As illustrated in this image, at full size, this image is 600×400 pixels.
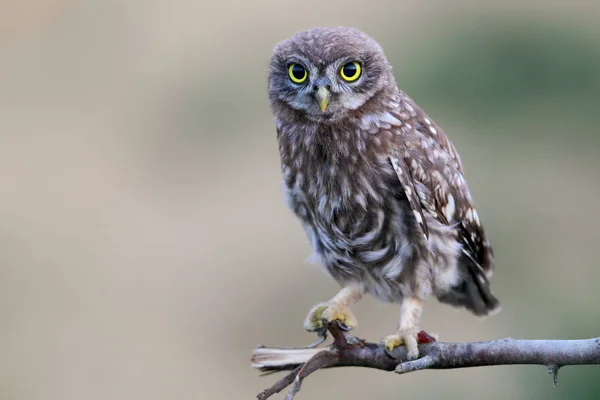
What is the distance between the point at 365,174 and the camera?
3098 mm

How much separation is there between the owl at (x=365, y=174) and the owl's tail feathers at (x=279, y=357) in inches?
12.9

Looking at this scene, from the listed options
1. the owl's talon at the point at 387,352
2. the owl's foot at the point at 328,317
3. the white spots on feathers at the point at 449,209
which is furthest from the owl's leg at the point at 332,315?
the white spots on feathers at the point at 449,209

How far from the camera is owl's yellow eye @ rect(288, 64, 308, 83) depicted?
119 inches

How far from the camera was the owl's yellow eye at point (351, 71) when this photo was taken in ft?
9.86

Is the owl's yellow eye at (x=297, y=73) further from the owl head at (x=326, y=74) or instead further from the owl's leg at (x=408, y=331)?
the owl's leg at (x=408, y=331)

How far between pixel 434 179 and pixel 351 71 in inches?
20.0

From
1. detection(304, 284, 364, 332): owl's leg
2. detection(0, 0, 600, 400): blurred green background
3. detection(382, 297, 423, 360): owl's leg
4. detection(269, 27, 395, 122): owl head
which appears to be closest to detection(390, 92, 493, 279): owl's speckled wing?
detection(269, 27, 395, 122): owl head

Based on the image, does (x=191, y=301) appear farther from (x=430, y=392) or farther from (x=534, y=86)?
(x=534, y=86)

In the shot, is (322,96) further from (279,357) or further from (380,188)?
(279,357)

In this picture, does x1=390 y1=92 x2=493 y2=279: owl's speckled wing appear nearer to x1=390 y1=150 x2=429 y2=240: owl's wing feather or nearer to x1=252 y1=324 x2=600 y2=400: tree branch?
x1=390 y1=150 x2=429 y2=240: owl's wing feather

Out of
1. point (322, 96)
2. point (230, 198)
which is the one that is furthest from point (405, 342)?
point (230, 198)

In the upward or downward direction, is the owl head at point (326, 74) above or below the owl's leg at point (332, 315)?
above

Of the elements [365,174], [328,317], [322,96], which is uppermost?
[322,96]

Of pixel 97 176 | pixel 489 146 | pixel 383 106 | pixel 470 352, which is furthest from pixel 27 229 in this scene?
pixel 470 352
